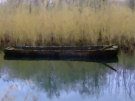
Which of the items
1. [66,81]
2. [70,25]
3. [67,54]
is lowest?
[66,81]

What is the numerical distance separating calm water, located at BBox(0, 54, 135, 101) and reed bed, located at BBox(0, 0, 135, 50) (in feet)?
3.01

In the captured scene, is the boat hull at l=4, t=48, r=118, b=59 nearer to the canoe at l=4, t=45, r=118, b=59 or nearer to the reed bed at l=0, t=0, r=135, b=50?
the canoe at l=4, t=45, r=118, b=59

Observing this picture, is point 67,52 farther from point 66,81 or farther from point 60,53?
point 66,81

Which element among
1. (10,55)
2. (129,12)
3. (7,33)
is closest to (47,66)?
(10,55)

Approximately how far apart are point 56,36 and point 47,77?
207cm

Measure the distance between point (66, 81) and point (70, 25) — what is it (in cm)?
228

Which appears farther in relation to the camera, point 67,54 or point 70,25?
point 70,25

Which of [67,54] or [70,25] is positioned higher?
[70,25]

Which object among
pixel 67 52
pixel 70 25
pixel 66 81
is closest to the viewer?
pixel 66 81

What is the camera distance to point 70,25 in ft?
18.0

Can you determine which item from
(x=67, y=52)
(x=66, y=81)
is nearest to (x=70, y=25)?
(x=67, y=52)

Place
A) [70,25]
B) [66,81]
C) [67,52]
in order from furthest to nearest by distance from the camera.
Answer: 1. [70,25]
2. [67,52]
3. [66,81]

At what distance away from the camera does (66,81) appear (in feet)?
11.6

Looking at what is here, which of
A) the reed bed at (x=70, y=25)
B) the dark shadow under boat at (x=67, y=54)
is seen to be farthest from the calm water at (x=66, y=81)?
the reed bed at (x=70, y=25)
